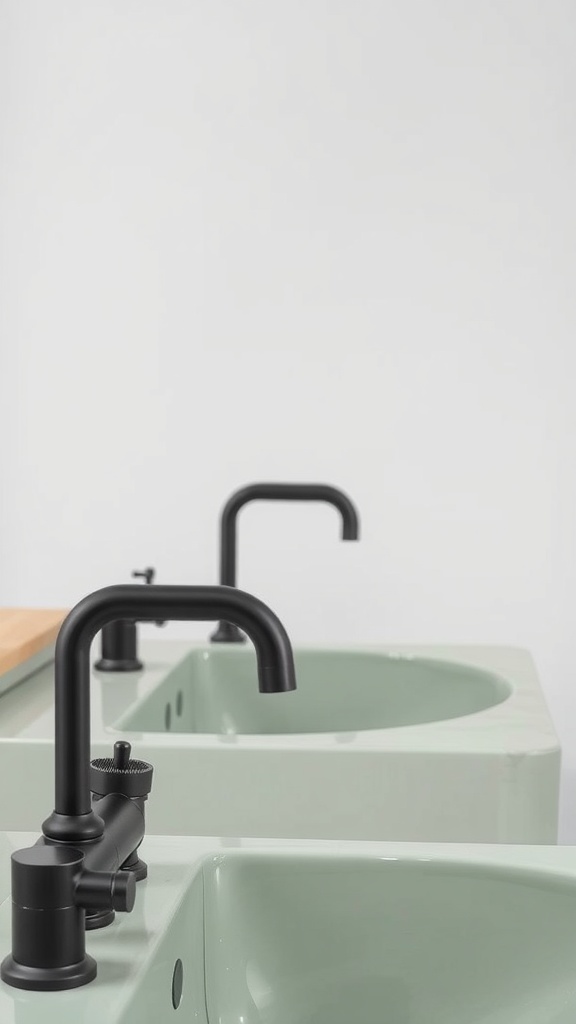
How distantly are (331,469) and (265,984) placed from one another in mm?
1662

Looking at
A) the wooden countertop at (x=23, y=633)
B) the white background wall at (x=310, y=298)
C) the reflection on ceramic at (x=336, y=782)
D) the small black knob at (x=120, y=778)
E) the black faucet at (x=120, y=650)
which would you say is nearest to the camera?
the small black knob at (x=120, y=778)

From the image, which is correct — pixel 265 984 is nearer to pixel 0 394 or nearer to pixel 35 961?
pixel 35 961

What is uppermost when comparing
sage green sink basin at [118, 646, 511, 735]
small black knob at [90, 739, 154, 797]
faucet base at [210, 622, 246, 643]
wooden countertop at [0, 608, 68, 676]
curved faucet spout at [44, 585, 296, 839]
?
curved faucet spout at [44, 585, 296, 839]

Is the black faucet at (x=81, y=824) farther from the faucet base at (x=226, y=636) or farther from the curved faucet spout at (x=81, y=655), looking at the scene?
the faucet base at (x=226, y=636)

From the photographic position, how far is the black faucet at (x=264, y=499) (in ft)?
5.11

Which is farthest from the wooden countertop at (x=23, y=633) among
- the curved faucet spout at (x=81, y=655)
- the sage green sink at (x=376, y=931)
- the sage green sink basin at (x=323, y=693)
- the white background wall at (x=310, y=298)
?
the white background wall at (x=310, y=298)

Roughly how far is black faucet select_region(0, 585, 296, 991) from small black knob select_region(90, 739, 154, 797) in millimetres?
14

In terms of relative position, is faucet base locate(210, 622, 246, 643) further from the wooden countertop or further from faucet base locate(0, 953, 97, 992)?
faucet base locate(0, 953, 97, 992)

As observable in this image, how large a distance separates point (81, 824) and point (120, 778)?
0.28 ft

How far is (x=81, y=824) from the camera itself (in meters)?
0.69

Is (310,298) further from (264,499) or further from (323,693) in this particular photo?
(323,693)

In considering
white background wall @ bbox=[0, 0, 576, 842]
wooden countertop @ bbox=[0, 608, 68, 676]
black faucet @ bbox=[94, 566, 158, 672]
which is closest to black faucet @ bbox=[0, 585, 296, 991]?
wooden countertop @ bbox=[0, 608, 68, 676]

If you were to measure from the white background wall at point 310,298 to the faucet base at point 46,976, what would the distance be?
1830 mm

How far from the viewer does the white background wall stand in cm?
238
